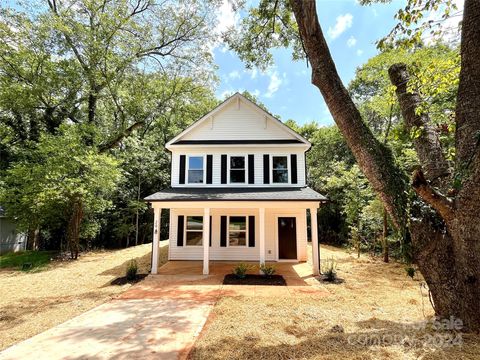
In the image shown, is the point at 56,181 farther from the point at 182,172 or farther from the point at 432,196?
the point at 432,196

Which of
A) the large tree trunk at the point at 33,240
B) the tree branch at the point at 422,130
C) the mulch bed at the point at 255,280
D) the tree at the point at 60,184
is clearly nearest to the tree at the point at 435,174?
the tree branch at the point at 422,130

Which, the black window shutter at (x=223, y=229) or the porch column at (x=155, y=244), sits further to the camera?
the black window shutter at (x=223, y=229)

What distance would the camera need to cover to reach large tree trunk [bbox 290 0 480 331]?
3461mm

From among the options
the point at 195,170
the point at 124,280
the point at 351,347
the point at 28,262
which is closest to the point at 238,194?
the point at 195,170

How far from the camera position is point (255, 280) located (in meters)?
Result: 8.73

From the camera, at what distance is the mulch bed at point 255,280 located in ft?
27.6

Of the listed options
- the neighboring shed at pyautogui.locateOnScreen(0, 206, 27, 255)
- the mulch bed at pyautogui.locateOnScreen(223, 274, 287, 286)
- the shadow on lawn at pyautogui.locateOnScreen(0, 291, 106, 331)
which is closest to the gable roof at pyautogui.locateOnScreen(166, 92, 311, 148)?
the mulch bed at pyautogui.locateOnScreen(223, 274, 287, 286)

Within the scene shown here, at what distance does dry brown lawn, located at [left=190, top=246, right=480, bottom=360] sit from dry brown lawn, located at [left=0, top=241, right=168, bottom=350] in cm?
342

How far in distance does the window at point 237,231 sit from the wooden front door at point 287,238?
1654 millimetres

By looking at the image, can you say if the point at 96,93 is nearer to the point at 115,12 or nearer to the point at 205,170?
the point at 115,12

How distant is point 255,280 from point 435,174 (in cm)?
625

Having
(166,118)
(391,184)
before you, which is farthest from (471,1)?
(166,118)

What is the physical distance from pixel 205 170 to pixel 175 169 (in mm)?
1467

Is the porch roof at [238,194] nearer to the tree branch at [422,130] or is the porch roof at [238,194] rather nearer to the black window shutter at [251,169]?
the black window shutter at [251,169]
